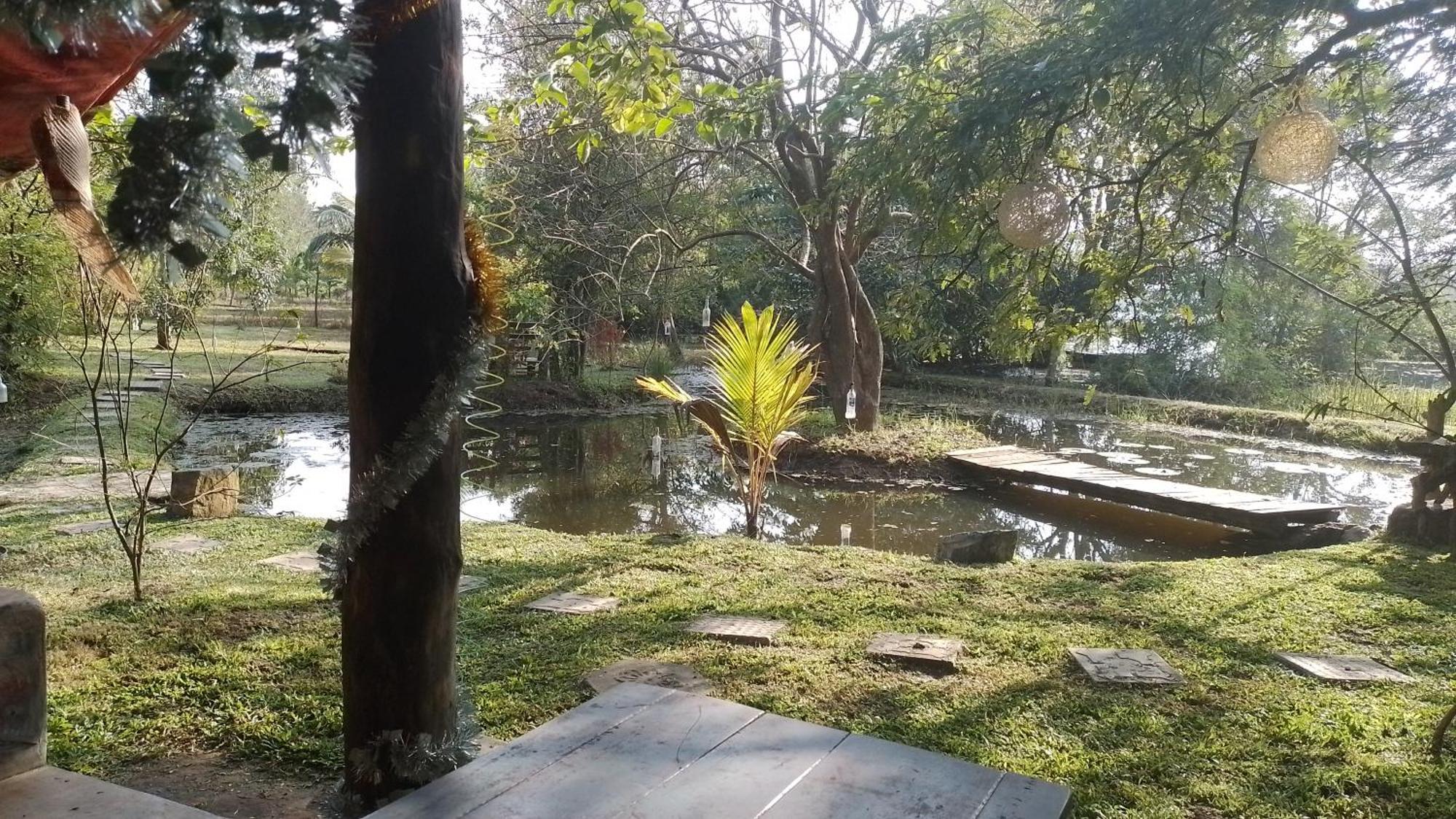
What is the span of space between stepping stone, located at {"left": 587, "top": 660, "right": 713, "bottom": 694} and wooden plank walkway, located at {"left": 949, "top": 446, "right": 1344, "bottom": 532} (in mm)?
5194

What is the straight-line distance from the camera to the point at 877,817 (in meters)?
1.24

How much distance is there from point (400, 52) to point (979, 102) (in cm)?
223

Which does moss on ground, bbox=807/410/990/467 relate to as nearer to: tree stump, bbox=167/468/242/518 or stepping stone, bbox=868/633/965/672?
tree stump, bbox=167/468/242/518

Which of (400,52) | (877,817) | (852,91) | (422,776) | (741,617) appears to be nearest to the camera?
(877,817)

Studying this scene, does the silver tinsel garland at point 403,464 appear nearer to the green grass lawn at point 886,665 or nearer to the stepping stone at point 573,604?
the green grass lawn at point 886,665

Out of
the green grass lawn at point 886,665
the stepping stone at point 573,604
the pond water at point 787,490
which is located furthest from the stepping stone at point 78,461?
the stepping stone at point 573,604

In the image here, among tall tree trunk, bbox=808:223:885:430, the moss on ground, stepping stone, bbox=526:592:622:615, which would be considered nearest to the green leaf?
stepping stone, bbox=526:592:622:615

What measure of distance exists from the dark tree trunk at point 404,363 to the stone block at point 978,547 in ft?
12.5

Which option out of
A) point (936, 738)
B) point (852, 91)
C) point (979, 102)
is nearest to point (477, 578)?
point (936, 738)

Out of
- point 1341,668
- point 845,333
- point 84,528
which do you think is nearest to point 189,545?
point 84,528

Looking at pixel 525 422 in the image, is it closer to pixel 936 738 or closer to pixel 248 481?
pixel 248 481

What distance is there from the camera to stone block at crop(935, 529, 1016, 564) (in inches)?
205

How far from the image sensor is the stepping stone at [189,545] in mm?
4571

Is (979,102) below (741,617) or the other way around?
the other way around
